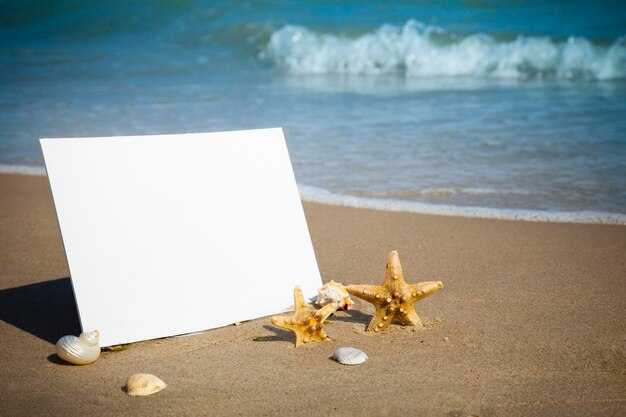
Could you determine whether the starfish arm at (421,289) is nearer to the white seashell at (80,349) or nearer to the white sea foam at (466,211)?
the white seashell at (80,349)

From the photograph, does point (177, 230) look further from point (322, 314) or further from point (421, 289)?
point (421, 289)

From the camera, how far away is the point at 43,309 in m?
3.29

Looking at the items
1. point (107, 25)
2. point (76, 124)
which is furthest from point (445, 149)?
point (107, 25)

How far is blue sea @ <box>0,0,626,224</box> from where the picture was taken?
6188 mm

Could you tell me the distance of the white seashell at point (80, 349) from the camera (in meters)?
2.59

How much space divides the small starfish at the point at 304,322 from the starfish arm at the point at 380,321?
8.6 inches

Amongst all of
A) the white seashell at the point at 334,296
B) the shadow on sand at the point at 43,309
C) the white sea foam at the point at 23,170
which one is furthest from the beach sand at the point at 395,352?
the white sea foam at the point at 23,170

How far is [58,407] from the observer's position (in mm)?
2314

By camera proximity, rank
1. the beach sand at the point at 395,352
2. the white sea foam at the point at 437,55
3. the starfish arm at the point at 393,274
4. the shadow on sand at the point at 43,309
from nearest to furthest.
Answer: the beach sand at the point at 395,352
the starfish arm at the point at 393,274
the shadow on sand at the point at 43,309
the white sea foam at the point at 437,55

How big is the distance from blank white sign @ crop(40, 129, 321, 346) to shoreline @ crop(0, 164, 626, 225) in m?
2.09

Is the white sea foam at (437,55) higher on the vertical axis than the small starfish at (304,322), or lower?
higher

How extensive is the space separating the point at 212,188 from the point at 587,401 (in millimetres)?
1761

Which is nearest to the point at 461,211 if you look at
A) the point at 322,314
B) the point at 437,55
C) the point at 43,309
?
the point at 322,314

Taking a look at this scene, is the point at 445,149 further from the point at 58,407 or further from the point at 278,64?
the point at 278,64
